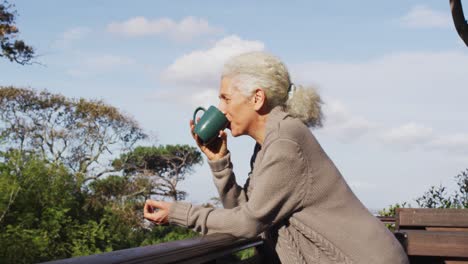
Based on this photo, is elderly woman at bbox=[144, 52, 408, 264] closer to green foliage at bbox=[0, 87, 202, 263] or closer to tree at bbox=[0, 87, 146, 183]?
green foliage at bbox=[0, 87, 202, 263]

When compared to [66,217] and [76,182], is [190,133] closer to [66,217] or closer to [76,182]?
[66,217]

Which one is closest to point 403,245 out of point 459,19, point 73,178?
point 459,19

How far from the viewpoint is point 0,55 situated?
1139cm

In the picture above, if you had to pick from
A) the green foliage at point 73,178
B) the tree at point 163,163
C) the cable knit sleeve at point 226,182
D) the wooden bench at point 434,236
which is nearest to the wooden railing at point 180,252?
the cable knit sleeve at point 226,182

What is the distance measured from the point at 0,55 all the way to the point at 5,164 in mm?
2641

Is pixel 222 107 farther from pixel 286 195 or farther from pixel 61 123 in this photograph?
pixel 61 123

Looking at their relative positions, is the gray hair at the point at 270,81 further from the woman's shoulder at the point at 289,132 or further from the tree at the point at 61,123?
the tree at the point at 61,123

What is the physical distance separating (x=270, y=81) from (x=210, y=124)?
0.79ft

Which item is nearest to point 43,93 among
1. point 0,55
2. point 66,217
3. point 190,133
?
point 0,55

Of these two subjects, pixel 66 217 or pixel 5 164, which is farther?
pixel 66 217

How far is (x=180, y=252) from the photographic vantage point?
5.08ft

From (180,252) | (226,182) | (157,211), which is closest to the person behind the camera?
(180,252)

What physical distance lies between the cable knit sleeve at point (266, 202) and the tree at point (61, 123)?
18.1 meters

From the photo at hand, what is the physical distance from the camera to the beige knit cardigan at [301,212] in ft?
5.65
